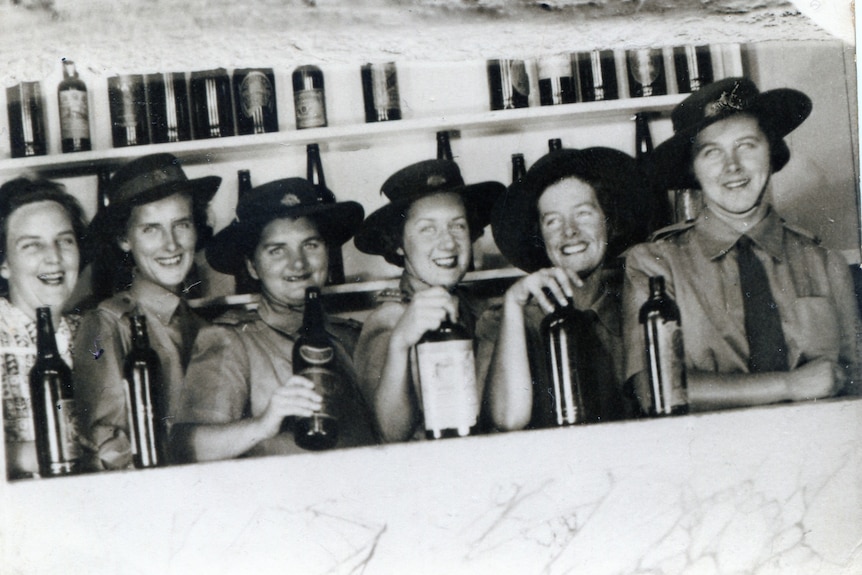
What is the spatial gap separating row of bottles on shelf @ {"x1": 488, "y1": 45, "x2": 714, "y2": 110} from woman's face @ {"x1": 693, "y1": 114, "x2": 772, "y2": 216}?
123mm

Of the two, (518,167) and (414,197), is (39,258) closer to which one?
(414,197)

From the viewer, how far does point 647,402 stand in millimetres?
2049

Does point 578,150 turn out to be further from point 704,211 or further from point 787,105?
point 787,105

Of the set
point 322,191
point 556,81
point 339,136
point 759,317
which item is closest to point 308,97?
point 339,136

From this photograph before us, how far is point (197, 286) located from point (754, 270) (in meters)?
1.29

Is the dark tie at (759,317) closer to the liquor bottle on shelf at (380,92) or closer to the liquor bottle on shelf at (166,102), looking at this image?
the liquor bottle on shelf at (380,92)

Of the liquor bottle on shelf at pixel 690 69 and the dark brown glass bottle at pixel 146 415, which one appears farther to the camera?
the liquor bottle on shelf at pixel 690 69

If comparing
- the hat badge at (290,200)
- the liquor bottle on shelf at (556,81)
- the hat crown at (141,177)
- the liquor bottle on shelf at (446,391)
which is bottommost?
the liquor bottle on shelf at (446,391)

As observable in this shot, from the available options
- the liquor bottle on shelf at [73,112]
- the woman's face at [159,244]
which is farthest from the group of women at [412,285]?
the liquor bottle on shelf at [73,112]

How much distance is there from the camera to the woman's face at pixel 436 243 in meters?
2.07

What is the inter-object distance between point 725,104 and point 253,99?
1099 mm

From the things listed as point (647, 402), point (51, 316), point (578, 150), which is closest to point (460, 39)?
point (578, 150)

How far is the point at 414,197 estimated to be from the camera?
6.82 feet

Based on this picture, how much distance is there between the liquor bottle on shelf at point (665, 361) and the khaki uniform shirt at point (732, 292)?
0.06 feet
